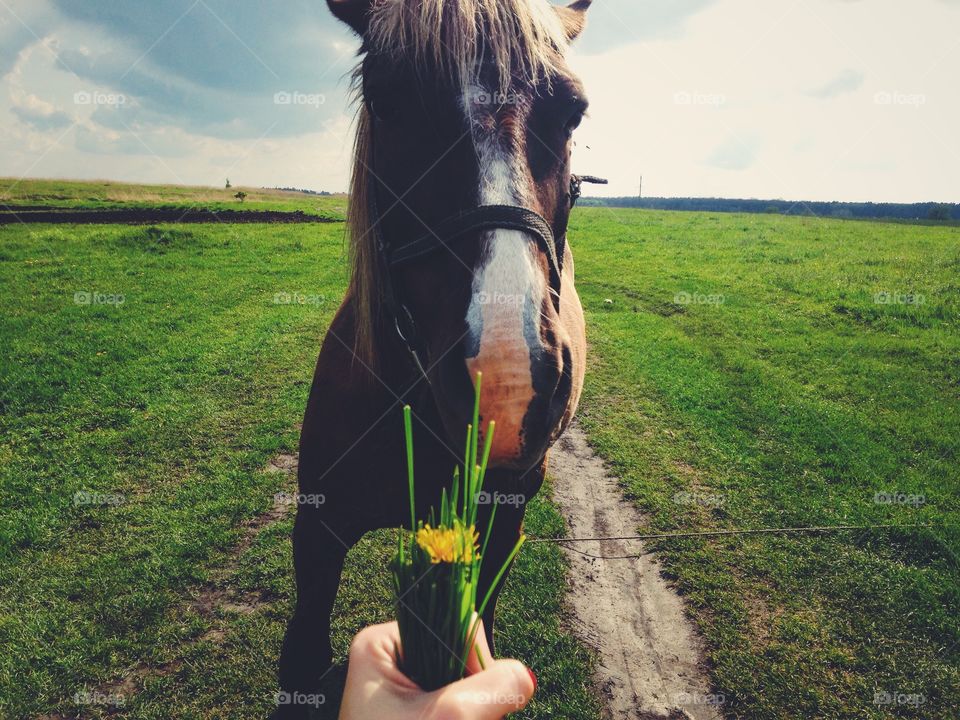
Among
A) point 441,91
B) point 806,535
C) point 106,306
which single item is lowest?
point 806,535

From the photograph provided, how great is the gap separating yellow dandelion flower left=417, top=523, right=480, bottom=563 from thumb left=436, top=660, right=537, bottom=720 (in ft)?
0.78

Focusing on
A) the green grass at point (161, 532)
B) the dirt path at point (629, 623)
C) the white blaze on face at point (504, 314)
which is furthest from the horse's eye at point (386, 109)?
the dirt path at point (629, 623)

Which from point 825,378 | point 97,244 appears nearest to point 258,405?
point 825,378

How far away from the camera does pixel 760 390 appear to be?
25.3 feet

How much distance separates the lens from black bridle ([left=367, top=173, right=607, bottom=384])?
1518 millimetres

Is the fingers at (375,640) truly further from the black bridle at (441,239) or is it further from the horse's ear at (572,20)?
the horse's ear at (572,20)

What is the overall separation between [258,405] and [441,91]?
614cm

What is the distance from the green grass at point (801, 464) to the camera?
3447 millimetres

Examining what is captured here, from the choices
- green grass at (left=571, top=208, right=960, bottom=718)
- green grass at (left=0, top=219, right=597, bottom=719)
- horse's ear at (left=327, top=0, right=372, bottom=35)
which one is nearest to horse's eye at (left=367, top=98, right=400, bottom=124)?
horse's ear at (left=327, top=0, right=372, bottom=35)

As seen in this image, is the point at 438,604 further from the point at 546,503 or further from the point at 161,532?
the point at 161,532

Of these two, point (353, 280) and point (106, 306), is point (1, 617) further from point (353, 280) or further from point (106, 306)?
point (106, 306)

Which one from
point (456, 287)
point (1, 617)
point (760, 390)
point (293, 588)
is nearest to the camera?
point (456, 287)

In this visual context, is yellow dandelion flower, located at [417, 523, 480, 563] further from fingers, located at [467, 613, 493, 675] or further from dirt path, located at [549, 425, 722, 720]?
dirt path, located at [549, 425, 722, 720]

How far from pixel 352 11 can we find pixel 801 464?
245 inches
